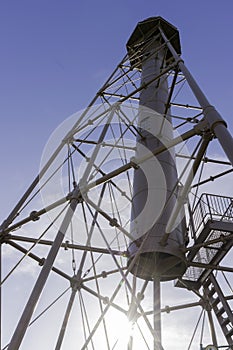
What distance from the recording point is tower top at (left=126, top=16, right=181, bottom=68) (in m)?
14.1

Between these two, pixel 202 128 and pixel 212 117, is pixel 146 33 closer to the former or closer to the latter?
pixel 202 128

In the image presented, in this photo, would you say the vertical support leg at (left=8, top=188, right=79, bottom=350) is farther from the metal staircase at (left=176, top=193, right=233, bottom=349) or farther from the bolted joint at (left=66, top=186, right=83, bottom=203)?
the metal staircase at (left=176, top=193, right=233, bottom=349)

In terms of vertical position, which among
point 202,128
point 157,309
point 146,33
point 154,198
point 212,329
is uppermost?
point 146,33

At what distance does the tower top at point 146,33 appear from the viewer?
46.2ft

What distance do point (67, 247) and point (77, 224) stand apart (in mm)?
641

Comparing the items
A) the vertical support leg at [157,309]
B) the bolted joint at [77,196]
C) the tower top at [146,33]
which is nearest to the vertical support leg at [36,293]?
the bolted joint at [77,196]

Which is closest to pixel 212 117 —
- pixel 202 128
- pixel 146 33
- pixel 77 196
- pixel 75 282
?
pixel 202 128

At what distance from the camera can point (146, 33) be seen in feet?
47.2

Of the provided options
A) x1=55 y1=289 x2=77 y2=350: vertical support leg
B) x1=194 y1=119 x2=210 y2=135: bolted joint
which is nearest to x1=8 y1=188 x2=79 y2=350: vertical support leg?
x1=194 y1=119 x2=210 y2=135: bolted joint

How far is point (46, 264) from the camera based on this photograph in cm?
641

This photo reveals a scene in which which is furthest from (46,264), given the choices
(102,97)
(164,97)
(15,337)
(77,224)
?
(164,97)

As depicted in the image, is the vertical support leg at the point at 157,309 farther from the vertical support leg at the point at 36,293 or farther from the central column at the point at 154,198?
the vertical support leg at the point at 36,293

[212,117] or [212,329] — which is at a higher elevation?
[212,117]

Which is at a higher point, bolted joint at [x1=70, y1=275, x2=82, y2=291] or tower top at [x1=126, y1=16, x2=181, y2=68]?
tower top at [x1=126, y1=16, x2=181, y2=68]
